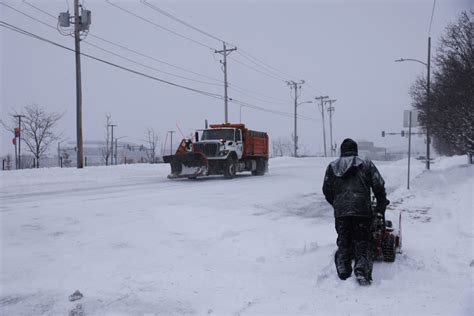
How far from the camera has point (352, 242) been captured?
17.0 feet

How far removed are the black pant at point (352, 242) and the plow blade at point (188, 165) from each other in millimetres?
13847

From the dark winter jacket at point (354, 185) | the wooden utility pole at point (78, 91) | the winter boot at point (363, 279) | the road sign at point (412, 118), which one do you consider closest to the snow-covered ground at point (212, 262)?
the winter boot at point (363, 279)

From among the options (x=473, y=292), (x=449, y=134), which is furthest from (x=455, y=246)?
(x=449, y=134)

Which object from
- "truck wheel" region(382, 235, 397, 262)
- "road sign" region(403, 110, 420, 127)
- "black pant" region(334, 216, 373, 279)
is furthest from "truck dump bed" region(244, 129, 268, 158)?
"black pant" region(334, 216, 373, 279)

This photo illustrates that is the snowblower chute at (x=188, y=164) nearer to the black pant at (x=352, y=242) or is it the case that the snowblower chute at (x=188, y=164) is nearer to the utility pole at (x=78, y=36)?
the utility pole at (x=78, y=36)

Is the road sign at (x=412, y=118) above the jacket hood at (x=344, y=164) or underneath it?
above

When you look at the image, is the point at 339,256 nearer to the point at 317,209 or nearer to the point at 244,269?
the point at 244,269

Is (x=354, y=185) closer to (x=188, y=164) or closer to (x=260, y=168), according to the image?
(x=188, y=164)

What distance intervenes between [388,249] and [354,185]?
3.76 feet

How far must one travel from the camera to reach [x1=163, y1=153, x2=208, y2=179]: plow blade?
18.8 meters

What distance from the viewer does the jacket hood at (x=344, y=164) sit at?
16.9 feet

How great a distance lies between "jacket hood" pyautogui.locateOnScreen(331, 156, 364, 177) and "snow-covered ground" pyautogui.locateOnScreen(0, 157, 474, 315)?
1.28 m

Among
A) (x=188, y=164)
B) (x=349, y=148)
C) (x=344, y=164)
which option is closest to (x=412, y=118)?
(x=188, y=164)

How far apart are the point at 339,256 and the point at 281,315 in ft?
4.71
